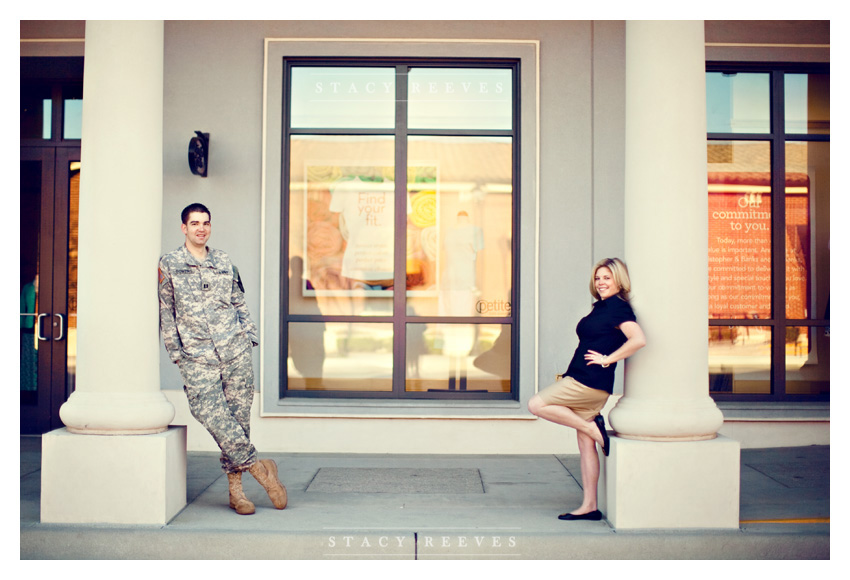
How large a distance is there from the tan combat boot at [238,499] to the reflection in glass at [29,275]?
364cm

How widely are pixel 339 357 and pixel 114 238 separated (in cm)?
291

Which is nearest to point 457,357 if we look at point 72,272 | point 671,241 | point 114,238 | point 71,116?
point 671,241

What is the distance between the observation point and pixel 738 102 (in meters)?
7.34

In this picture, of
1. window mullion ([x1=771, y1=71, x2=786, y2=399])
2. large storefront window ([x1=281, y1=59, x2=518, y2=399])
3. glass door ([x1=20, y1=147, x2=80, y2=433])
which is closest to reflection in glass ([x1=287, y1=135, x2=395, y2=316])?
large storefront window ([x1=281, y1=59, x2=518, y2=399])

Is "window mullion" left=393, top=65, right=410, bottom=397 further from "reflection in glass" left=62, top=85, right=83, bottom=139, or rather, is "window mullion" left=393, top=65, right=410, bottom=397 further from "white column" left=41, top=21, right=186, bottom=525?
"reflection in glass" left=62, top=85, right=83, bottom=139

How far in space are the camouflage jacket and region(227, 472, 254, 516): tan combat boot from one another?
2.63 feet

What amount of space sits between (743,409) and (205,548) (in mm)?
5123

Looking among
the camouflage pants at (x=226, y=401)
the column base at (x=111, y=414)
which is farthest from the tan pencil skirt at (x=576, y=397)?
the column base at (x=111, y=414)

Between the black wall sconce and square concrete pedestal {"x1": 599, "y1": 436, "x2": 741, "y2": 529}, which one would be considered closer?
square concrete pedestal {"x1": 599, "y1": 436, "x2": 741, "y2": 529}

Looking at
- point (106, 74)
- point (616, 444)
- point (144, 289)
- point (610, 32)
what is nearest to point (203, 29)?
point (106, 74)

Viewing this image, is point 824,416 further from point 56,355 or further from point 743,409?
point 56,355

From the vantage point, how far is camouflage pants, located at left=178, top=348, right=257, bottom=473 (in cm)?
476

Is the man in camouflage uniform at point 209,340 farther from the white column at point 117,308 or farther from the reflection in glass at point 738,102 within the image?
the reflection in glass at point 738,102

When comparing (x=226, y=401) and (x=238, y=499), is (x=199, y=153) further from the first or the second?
(x=238, y=499)
